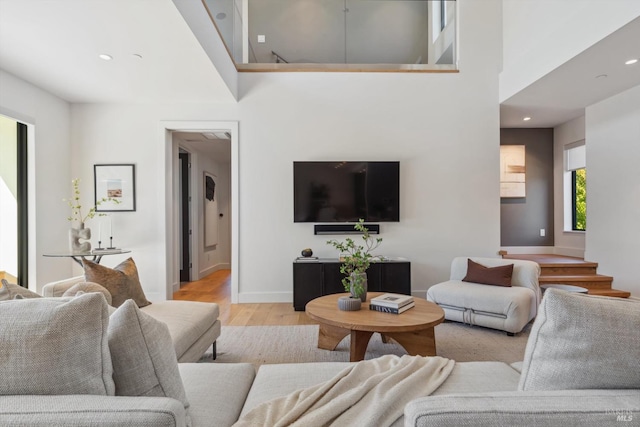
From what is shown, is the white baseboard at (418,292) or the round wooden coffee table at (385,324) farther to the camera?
the white baseboard at (418,292)

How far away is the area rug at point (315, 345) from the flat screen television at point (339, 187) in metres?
1.54

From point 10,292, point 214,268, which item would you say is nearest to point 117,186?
point 214,268

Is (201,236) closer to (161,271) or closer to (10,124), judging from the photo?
(161,271)

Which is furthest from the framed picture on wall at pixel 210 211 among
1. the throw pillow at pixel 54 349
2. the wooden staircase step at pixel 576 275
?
the throw pillow at pixel 54 349

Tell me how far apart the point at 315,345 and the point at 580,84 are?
162 inches

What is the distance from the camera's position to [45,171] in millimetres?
4055

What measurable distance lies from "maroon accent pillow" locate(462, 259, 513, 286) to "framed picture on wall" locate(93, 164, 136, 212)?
13.7 ft

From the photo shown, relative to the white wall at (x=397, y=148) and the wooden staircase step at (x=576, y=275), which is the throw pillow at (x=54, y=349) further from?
the wooden staircase step at (x=576, y=275)

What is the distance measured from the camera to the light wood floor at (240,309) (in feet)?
12.1

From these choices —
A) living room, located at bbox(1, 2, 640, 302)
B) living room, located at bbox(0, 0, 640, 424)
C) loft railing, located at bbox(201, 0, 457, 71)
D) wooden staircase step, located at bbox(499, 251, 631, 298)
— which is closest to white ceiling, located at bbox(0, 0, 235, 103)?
living room, located at bbox(0, 0, 640, 424)

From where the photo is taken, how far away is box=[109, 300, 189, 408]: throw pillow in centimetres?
96

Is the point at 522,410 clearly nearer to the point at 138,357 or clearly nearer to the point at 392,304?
the point at 138,357

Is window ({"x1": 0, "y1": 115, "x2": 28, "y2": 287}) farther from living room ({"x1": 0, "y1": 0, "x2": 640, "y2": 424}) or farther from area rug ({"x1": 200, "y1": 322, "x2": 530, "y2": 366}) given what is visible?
area rug ({"x1": 200, "y1": 322, "x2": 530, "y2": 366})

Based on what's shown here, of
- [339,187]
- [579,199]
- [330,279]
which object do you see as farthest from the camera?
[579,199]
